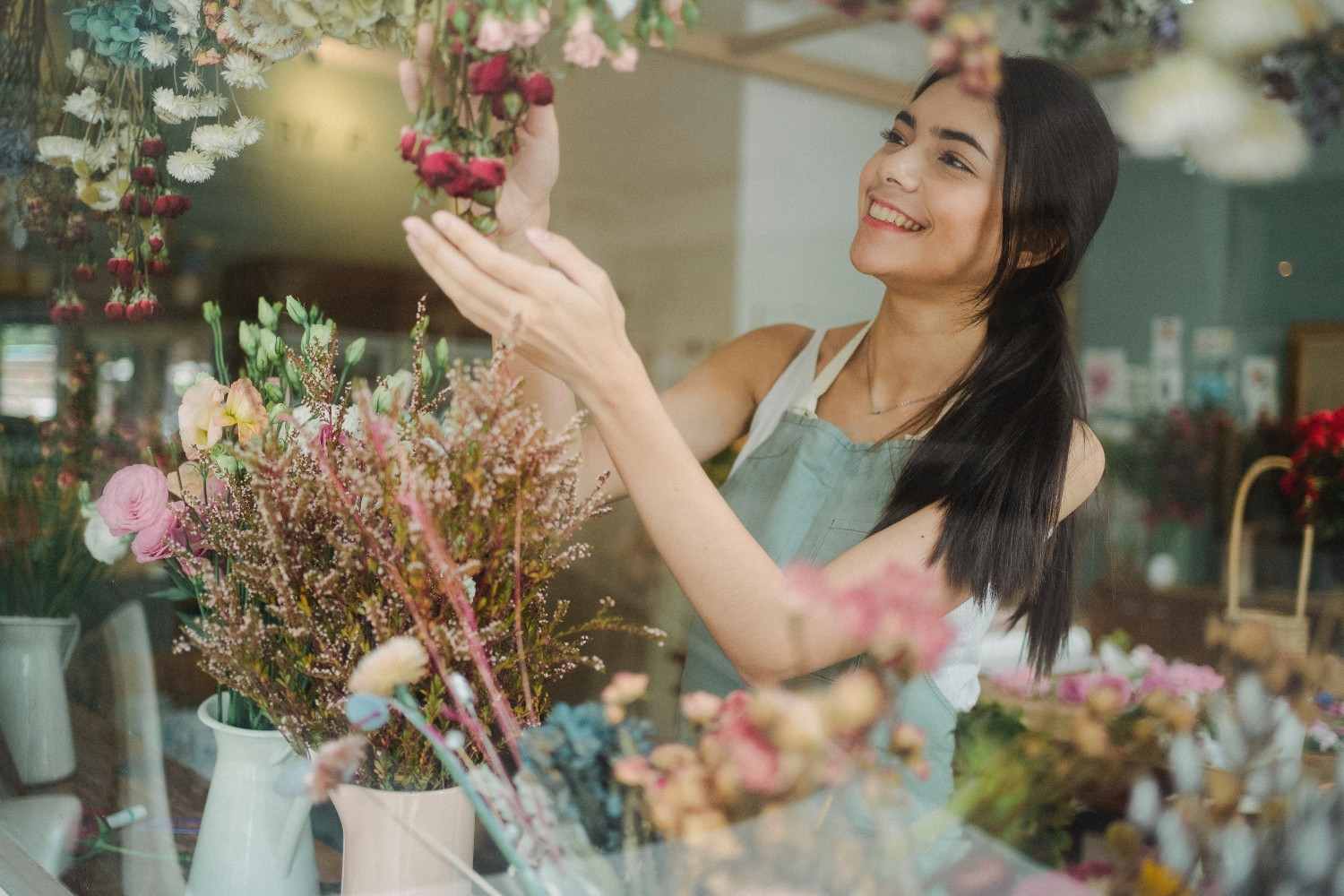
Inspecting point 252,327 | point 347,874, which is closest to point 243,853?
point 347,874

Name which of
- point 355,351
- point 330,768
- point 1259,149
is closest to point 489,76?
point 355,351

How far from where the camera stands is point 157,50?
115 centimetres

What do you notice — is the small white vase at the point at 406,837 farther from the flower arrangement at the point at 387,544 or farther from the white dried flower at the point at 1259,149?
the white dried flower at the point at 1259,149

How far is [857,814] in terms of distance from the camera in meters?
0.62

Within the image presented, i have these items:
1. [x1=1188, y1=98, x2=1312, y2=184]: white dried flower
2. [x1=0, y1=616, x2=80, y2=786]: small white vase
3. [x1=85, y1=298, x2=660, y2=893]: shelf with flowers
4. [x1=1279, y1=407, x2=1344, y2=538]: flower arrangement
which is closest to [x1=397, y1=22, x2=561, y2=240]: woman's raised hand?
[x1=85, y1=298, x2=660, y2=893]: shelf with flowers

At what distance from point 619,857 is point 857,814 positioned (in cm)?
19

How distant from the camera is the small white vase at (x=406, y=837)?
2.63ft

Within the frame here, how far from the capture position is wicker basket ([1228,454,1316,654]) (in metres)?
0.84

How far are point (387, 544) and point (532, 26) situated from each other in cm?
38

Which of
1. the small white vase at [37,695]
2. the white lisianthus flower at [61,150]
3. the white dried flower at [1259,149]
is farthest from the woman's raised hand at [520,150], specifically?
the small white vase at [37,695]

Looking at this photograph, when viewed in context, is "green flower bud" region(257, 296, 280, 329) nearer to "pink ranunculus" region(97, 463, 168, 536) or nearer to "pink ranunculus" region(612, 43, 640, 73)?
"pink ranunculus" region(97, 463, 168, 536)

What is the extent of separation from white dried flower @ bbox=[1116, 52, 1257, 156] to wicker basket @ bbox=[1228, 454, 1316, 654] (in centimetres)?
42

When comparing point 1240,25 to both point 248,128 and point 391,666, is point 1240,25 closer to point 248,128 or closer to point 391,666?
point 391,666

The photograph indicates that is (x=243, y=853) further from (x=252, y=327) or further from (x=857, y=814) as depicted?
(x=857, y=814)
